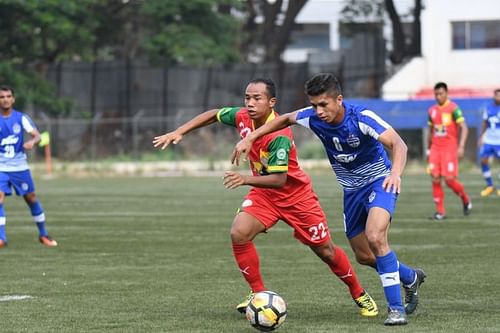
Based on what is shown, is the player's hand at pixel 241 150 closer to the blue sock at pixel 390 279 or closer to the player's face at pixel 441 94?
the blue sock at pixel 390 279

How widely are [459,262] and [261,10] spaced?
5046 cm

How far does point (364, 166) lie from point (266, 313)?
1459 mm

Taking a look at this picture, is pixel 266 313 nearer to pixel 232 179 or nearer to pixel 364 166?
pixel 232 179

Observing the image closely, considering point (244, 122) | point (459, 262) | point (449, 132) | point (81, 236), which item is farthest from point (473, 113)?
point (244, 122)

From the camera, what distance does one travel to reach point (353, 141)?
9.00 metres

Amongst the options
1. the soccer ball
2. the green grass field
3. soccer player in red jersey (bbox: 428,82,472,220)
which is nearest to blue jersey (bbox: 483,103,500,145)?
the green grass field

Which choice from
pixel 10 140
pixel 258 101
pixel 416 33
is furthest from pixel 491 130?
pixel 416 33

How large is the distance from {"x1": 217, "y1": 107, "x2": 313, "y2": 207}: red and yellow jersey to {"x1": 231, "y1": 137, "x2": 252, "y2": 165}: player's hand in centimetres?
47

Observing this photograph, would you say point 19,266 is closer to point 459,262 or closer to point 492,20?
point 459,262

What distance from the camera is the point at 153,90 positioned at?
157 ft

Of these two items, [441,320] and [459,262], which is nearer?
[441,320]

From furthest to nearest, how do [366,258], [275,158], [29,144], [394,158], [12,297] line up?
[29,144], [12,297], [366,258], [275,158], [394,158]

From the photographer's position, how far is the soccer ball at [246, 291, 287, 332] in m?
8.50

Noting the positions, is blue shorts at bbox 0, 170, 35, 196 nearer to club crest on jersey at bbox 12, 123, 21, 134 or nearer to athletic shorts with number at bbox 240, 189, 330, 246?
club crest on jersey at bbox 12, 123, 21, 134
